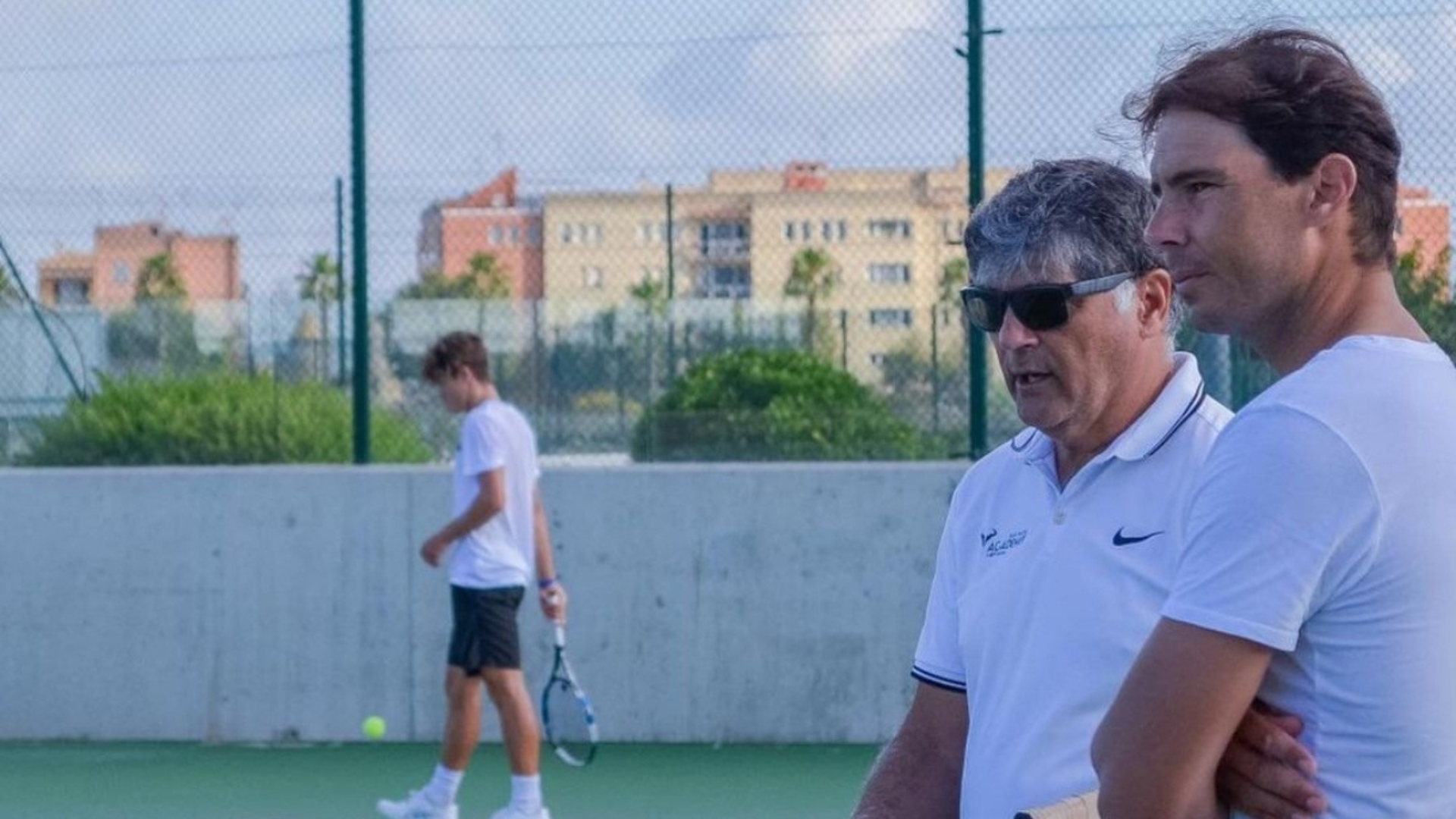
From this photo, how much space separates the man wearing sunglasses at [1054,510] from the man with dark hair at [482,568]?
5463 millimetres

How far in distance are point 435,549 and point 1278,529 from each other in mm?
6930

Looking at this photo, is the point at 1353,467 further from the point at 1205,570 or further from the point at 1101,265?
the point at 1101,265

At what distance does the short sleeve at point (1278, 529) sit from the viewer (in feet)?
6.34

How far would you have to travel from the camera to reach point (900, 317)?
10.1 m

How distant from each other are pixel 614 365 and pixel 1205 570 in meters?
8.42

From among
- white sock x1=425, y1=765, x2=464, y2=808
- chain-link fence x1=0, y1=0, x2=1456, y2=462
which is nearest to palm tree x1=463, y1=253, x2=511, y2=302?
chain-link fence x1=0, y1=0, x2=1456, y2=462

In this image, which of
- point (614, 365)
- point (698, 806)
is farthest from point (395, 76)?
point (698, 806)

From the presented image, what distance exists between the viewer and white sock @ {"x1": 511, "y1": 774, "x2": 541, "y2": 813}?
8.33 m

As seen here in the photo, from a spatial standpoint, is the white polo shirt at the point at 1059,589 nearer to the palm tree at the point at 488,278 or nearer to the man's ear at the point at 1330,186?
the man's ear at the point at 1330,186

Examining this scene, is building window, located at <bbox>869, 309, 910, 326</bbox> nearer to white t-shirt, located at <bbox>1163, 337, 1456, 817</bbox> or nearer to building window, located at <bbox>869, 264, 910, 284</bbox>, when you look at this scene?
building window, located at <bbox>869, 264, 910, 284</bbox>

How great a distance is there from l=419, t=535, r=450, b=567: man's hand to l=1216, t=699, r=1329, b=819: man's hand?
22.1 ft

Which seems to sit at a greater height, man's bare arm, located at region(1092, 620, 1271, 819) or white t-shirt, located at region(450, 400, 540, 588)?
man's bare arm, located at region(1092, 620, 1271, 819)

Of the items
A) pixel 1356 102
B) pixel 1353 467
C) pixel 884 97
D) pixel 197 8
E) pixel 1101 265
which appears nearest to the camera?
pixel 1353 467

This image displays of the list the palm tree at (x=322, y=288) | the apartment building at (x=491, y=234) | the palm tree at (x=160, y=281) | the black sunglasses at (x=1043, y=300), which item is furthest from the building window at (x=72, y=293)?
the black sunglasses at (x=1043, y=300)
